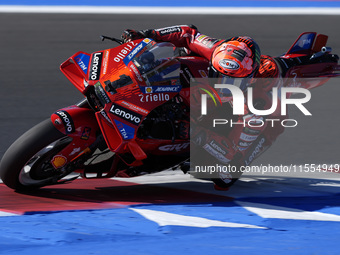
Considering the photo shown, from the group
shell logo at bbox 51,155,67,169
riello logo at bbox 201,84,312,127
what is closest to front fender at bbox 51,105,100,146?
shell logo at bbox 51,155,67,169

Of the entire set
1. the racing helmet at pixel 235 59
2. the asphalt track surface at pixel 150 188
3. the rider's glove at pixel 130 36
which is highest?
the rider's glove at pixel 130 36

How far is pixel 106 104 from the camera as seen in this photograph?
415 cm

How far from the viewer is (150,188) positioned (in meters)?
4.97

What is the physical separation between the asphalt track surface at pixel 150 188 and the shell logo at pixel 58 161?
25cm

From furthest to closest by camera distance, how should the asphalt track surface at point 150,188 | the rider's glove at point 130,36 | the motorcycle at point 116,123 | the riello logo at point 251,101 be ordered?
the rider's glove at point 130,36 → the riello logo at point 251,101 → the motorcycle at point 116,123 → the asphalt track surface at point 150,188

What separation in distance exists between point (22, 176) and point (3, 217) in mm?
589

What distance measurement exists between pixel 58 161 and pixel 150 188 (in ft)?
3.01

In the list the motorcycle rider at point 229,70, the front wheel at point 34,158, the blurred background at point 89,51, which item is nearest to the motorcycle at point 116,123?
the front wheel at point 34,158

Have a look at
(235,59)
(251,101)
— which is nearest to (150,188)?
(251,101)

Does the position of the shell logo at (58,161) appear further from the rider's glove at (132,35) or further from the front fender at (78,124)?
the rider's glove at (132,35)

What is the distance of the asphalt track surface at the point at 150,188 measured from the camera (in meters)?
3.43

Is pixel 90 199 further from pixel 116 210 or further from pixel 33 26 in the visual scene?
pixel 33 26

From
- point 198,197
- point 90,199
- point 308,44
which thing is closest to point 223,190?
point 198,197

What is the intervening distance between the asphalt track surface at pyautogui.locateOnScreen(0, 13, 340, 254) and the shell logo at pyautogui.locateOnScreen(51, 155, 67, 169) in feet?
0.81
